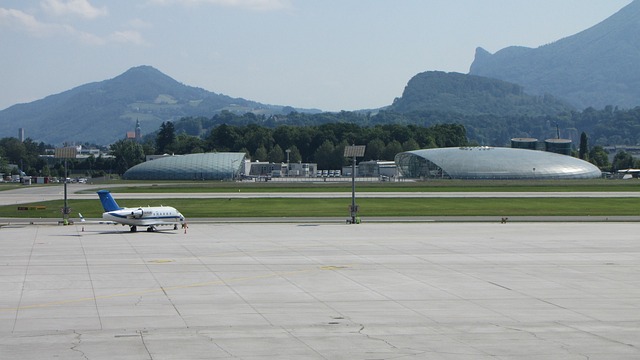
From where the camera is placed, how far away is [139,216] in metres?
69.5

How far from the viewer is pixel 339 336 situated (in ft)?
99.7

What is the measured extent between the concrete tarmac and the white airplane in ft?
12.4

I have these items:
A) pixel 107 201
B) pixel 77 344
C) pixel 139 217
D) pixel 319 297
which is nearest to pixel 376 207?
pixel 139 217

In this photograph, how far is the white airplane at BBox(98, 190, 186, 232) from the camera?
69.4 meters

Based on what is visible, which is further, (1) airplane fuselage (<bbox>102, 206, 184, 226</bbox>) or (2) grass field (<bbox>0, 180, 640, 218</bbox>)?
(2) grass field (<bbox>0, 180, 640, 218</bbox>)

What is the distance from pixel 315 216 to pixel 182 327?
2222 inches

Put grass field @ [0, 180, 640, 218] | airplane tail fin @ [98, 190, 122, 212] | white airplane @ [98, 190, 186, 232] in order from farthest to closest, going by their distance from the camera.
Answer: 1. grass field @ [0, 180, 640, 218]
2. airplane tail fin @ [98, 190, 122, 212]
3. white airplane @ [98, 190, 186, 232]

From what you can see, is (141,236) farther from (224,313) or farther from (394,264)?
(224,313)

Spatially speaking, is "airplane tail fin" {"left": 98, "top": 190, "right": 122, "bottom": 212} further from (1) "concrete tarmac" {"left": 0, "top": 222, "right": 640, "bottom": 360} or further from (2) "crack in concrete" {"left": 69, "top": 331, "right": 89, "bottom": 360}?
(2) "crack in concrete" {"left": 69, "top": 331, "right": 89, "bottom": 360}

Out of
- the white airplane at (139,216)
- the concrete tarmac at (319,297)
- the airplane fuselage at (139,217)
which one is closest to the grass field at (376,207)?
the white airplane at (139,216)

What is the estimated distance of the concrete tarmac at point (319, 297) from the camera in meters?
28.8

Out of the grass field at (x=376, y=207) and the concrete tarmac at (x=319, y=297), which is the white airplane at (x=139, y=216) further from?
the grass field at (x=376, y=207)

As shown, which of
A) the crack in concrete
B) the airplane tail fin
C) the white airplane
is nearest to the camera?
the crack in concrete

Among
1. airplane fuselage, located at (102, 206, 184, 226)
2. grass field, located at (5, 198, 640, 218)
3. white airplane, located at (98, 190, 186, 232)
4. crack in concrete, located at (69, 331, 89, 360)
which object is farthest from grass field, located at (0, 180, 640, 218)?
crack in concrete, located at (69, 331, 89, 360)
